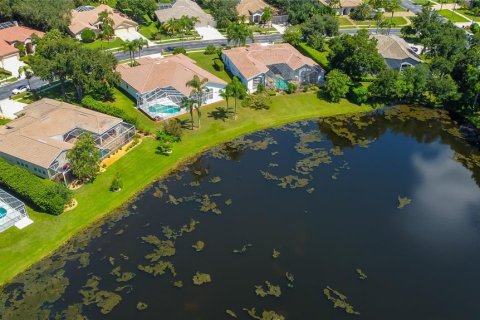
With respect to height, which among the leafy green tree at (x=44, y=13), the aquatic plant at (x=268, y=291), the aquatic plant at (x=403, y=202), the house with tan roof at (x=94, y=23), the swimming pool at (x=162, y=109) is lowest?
the aquatic plant at (x=268, y=291)

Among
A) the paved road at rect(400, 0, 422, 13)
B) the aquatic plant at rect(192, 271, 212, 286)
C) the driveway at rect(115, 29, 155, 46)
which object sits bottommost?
the aquatic plant at rect(192, 271, 212, 286)

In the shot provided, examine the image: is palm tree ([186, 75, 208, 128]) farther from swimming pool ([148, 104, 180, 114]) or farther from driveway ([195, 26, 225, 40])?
driveway ([195, 26, 225, 40])

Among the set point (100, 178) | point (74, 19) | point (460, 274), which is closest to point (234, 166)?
point (100, 178)

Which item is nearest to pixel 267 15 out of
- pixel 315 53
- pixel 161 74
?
pixel 315 53

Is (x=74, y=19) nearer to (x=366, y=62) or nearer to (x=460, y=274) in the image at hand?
(x=366, y=62)

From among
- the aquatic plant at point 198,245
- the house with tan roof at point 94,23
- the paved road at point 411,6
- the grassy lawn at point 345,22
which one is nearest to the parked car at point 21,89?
the house with tan roof at point 94,23


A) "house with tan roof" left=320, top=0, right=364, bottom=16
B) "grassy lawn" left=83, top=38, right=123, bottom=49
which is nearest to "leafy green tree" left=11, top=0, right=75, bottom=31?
"grassy lawn" left=83, top=38, right=123, bottom=49

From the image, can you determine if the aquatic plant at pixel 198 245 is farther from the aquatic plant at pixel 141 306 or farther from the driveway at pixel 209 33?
the driveway at pixel 209 33
